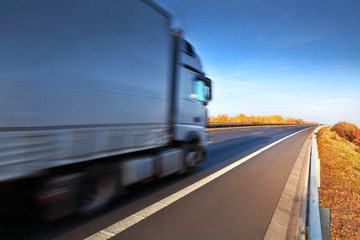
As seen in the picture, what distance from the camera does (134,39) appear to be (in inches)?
145

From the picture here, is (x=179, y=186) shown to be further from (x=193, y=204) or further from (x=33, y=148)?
(x=33, y=148)

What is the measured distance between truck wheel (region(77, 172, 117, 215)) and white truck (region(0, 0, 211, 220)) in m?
0.02

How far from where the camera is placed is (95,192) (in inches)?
139

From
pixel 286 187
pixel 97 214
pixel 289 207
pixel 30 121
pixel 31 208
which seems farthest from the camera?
pixel 286 187

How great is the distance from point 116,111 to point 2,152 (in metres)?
1.51

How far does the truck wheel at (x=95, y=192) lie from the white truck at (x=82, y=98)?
0.02m

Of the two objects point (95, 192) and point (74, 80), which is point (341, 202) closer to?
point (95, 192)

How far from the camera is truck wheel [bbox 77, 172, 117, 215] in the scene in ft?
10.7

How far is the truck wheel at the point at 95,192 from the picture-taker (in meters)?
3.28

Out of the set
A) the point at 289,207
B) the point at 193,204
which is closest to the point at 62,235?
the point at 193,204

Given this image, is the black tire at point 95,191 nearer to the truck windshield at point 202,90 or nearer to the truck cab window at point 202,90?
the truck cab window at point 202,90

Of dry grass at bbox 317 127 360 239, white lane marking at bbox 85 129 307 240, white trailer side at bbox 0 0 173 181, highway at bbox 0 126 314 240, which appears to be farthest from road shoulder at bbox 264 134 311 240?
white trailer side at bbox 0 0 173 181

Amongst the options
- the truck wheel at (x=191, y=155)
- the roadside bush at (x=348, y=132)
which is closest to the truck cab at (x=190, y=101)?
the truck wheel at (x=191, y=155)

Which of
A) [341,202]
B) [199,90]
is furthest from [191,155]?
[341,202]
